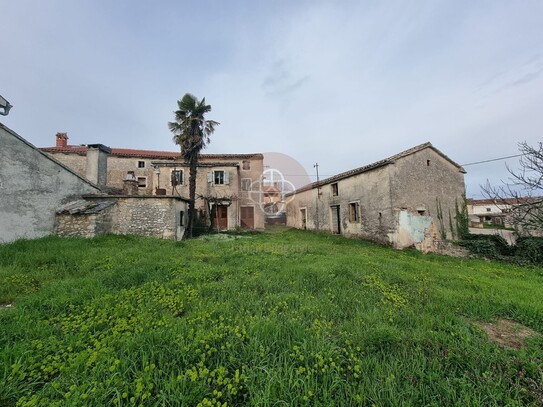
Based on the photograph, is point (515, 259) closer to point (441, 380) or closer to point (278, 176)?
point (441, 380)

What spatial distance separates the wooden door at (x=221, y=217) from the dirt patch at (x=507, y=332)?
1686 centimetres

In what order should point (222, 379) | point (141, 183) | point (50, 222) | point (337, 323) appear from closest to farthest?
point (222, 379)
point (337, 323)
point (50, 222)
point (141, 183)

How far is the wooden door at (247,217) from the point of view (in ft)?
67.7

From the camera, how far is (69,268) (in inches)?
211

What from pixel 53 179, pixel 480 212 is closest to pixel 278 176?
pixel 53 179

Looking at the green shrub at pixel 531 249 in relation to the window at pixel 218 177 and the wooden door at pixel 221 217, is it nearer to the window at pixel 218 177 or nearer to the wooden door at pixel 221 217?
the wooden door at pixel 221 217

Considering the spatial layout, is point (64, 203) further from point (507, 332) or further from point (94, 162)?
point (507, 332)

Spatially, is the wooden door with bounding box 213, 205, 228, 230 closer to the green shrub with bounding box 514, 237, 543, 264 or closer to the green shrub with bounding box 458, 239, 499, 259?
the green shrub with bounding box 458, 239, 499, 259

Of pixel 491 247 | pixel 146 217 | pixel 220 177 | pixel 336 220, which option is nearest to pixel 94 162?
pixel 146 217

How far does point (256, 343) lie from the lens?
2492mm

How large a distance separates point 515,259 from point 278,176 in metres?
20.4

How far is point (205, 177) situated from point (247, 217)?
17.0 feet

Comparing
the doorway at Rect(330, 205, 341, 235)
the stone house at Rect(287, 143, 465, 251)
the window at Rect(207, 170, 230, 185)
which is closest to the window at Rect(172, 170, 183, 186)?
the window at Rect(207, 170, 230, 185)

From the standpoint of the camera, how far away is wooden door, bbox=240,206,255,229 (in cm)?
2062
